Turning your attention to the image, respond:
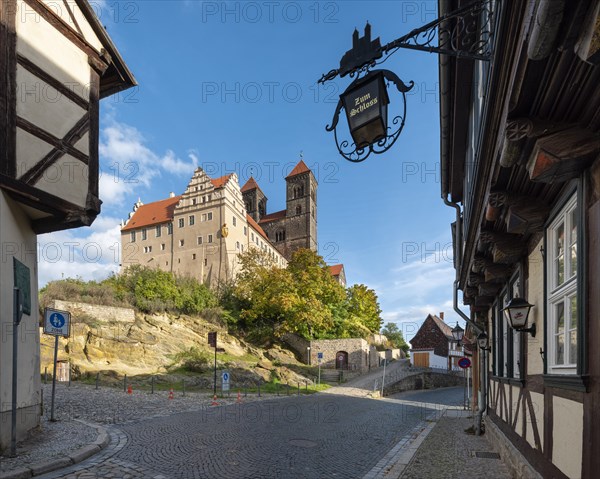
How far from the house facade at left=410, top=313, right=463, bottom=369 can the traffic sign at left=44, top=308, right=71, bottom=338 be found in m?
48.5

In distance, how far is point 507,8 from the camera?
3.20 meters

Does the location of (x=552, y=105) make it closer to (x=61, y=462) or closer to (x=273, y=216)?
(x=61, y=462)

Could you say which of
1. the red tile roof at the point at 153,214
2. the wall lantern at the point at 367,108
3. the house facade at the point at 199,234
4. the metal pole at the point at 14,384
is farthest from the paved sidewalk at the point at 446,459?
the red tile roof at the point at 153,214

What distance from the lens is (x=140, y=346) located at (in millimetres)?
28734

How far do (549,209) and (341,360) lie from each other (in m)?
37.9

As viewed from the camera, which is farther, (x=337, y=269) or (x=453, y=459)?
(x=337, y=269)

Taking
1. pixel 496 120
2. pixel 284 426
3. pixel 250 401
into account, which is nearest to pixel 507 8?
pixel 496 120

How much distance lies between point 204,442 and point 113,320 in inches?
1048

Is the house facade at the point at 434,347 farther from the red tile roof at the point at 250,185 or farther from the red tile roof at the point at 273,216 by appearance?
the red tile roof at the point at 250,185

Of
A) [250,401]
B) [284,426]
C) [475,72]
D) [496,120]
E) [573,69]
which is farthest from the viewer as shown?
[250,401]

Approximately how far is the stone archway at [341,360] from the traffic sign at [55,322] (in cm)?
3261

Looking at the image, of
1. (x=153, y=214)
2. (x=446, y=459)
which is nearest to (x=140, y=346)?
(x=446, y=459)

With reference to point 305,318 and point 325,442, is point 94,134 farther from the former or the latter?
point 305,318

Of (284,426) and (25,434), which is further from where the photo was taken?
(284,426)
